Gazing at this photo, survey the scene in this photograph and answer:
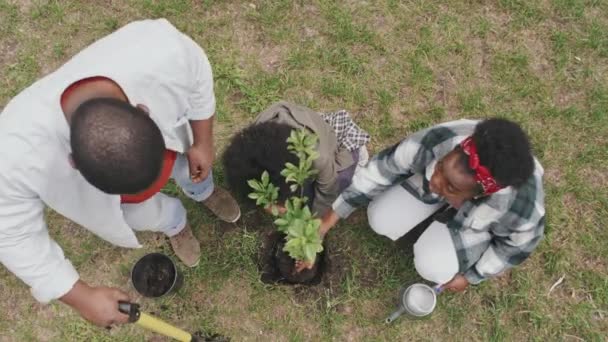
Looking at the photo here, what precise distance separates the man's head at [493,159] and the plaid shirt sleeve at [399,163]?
0.23 metres

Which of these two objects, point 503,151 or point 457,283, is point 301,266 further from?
point 503,151

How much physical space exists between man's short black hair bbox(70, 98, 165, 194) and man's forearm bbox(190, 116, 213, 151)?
2.29ft

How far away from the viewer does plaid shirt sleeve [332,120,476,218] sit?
7.49ft

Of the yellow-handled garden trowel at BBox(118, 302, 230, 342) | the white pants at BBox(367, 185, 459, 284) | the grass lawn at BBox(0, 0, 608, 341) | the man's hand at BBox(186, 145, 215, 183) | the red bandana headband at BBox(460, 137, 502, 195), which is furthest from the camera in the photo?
the grass lawn at BBox(0, 0, 608, 341)

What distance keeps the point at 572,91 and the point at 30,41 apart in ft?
12.9

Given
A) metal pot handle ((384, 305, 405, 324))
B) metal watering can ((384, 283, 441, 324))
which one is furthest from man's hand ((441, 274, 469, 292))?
metal pot handle ((384, 305, 405, 324))

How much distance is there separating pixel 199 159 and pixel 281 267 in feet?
2.76

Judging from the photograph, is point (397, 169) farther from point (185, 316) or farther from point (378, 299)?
point (185, 316)

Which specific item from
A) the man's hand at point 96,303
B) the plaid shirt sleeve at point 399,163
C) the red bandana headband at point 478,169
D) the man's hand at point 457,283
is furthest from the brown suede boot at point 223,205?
the red bandana headband at point 478,169

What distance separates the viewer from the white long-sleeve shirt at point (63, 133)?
1798mm

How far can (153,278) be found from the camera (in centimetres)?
298

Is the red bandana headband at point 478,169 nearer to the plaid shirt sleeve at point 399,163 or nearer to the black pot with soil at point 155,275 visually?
the plaid shirt sleeve at point 399,163

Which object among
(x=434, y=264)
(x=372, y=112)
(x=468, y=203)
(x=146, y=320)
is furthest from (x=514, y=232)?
(x=146, y=320)

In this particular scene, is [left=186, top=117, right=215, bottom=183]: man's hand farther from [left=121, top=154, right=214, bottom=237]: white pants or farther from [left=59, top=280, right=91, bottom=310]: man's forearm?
[left=59, top=280, right=91, bottom=310]: man's forearm
